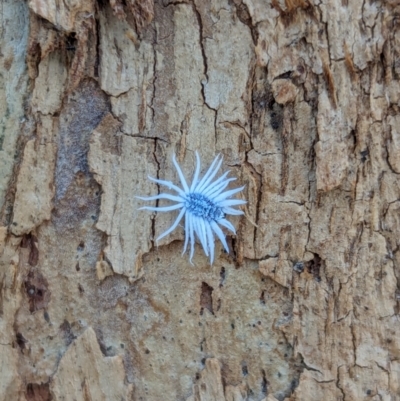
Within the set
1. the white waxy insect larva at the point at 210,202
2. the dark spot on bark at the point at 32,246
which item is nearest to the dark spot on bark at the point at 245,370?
the white waxy insect larva at the point at 210,202

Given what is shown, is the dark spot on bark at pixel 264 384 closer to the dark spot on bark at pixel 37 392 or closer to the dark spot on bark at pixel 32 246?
the dark spot on bark at pixel 37 392

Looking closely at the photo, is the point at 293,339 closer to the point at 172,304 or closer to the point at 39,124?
the point at 172,304

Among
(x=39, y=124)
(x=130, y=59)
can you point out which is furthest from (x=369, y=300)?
(x=39, y=124)

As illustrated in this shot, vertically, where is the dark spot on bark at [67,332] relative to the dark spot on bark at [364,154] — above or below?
below

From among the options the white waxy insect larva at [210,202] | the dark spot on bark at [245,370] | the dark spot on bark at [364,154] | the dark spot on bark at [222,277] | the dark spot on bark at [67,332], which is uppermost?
the dark spot on bark at [364,154]

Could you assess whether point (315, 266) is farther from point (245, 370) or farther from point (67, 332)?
point (67, 332)

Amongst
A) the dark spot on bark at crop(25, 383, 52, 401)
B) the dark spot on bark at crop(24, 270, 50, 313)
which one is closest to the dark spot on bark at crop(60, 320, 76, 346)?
→ the dark spot on bark at crop(24, 270, 50, 313)

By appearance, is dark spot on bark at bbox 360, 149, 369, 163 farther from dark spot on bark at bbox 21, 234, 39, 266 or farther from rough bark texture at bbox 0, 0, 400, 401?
dark spot on bark at bbox 21, 234, 39, 266
